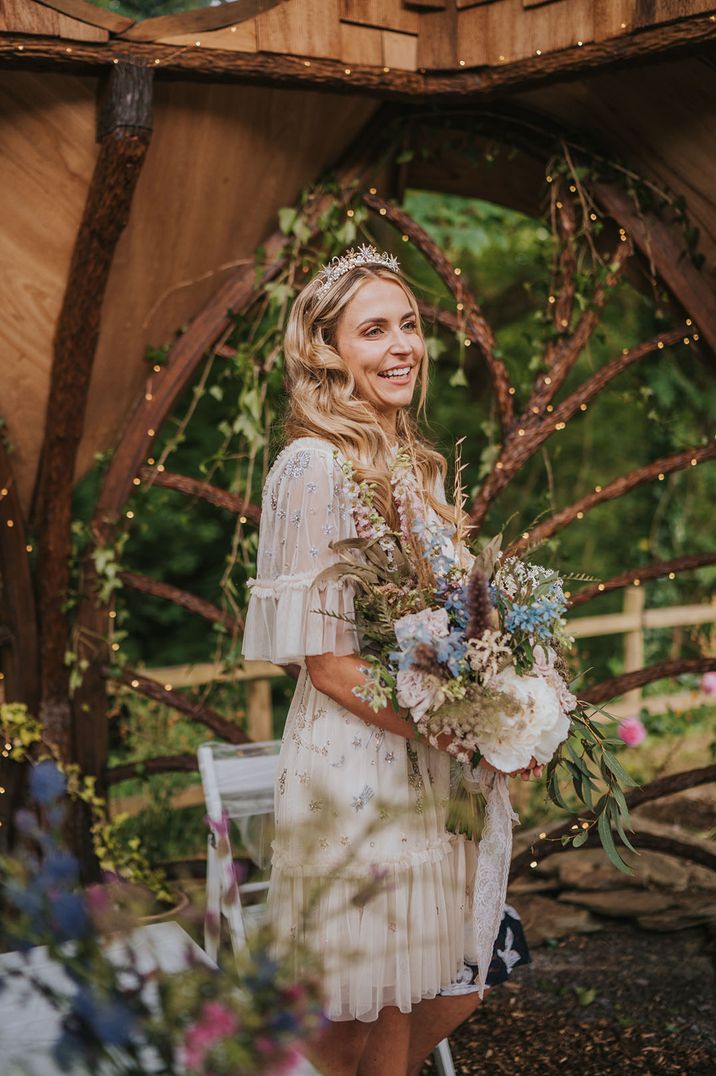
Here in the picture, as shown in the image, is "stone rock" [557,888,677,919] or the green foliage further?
"stone rock" [557,888,677,919]

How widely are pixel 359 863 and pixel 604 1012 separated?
166 centimetres

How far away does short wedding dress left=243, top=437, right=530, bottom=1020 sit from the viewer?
1.75m

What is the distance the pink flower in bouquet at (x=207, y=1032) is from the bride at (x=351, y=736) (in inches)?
33.7

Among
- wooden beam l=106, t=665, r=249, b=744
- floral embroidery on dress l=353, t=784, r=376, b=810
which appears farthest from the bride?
wooden beam l=106, t=665, r=249, b=744

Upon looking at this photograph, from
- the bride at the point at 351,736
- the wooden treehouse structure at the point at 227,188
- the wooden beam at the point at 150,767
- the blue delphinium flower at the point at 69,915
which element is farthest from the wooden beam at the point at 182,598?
the blue delphinium flower at the point at 69,915

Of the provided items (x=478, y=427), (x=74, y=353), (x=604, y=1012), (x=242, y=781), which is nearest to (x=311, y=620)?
(x=242, y=781)

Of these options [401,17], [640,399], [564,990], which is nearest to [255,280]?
[401,17]

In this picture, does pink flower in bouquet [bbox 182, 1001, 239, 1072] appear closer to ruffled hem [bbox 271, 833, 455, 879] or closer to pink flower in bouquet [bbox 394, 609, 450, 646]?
pink flower in bouquet [bbox 394, 609, 450, 646]

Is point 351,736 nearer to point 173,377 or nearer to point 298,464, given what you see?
point 298,464

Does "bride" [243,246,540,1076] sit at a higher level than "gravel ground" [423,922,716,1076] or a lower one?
higher

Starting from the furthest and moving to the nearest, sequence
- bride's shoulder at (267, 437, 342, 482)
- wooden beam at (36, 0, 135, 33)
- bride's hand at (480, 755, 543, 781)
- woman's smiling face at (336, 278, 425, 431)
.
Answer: wooden beam at (36, 0, 135, 33) < woman's smiling face at (336, 278, 425, 431) < bride's shoulder at (267, 437, 342, 482) < bride's hand at (480, 755, 543, 781)

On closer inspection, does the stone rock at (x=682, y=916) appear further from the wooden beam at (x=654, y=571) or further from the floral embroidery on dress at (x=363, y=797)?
the floral embroidery on dress at (x=363, y=797)

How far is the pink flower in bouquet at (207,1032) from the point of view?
76cm

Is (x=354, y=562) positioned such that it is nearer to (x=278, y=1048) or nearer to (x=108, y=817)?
(x=278, y=1048)
